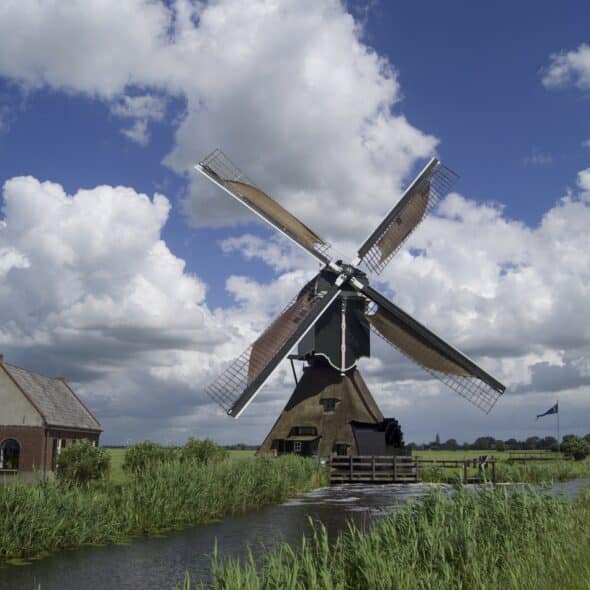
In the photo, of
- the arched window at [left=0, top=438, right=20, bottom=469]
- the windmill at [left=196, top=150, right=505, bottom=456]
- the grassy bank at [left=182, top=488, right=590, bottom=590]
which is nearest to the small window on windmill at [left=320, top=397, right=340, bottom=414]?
the windmill at [left=196, top=150, right=505, bottom=456]

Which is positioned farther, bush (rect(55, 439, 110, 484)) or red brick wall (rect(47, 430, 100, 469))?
red brick wall (rect(47, 430, 100, 469))

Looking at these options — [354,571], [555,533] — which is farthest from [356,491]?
[354,571]

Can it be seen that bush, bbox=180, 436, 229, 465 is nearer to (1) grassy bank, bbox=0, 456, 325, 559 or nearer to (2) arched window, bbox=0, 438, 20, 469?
(1) grassy bank, bbox=0, 456, 325, 559

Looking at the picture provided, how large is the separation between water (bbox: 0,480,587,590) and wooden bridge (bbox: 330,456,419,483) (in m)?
9.29

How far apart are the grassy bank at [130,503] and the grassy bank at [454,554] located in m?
5.00

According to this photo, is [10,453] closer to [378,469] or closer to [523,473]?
[378,469]

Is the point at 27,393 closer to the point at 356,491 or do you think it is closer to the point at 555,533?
the point at 356,491

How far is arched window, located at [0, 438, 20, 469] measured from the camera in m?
26.9

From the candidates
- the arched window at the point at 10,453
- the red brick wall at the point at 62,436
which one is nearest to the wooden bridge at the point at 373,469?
the red brick wall at the point at 62,436

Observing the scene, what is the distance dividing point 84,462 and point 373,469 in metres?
12.4

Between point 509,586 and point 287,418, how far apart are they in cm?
2264

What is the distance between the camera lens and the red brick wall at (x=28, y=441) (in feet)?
87.5

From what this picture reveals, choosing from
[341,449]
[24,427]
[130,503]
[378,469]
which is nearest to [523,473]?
[378,469]

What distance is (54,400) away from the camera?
101ft
